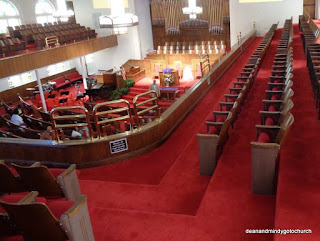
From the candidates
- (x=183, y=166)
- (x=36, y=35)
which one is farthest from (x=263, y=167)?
(x=36, y=35)

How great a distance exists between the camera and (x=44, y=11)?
1684cm

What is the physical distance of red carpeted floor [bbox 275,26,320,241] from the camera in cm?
243

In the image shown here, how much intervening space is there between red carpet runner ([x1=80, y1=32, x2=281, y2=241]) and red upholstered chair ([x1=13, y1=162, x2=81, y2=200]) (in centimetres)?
32

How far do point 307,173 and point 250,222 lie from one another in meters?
0.75

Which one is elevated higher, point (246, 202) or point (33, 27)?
point (33, 27)

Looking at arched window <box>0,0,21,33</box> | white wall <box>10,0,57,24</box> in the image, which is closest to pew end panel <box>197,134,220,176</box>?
arched window <box>0,0,21,33</box>

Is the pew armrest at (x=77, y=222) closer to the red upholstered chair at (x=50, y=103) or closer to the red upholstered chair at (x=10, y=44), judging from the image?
the red upholstered chair at (x=50, y=103)

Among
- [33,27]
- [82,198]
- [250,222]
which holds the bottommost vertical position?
[250,222]

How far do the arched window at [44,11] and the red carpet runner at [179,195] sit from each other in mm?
13735

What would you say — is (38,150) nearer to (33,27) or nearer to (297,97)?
(297,97)

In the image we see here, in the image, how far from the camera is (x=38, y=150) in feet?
15.1

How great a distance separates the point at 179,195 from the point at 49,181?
4.53ft

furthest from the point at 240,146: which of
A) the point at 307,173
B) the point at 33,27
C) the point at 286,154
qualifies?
the point at 33,27

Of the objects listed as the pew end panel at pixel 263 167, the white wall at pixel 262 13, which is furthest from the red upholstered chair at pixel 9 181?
the white wall at pixel 262 13
